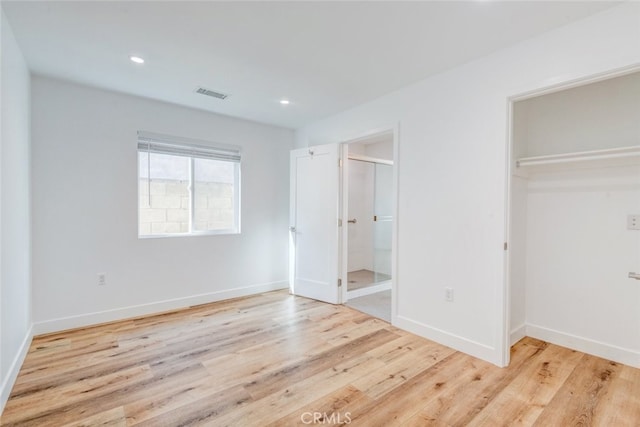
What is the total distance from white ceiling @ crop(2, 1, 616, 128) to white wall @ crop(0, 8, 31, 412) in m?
0.25

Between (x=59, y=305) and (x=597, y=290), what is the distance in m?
4.81

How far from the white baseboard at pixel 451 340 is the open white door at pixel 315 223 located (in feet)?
3.36

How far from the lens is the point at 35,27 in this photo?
200 cm

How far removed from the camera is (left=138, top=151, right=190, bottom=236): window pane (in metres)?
3.37

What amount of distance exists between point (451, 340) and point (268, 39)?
2.82 metres

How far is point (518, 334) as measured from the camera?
107 inches

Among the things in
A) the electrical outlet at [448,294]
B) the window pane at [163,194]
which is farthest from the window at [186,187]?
the electrical outlet at [448,294]

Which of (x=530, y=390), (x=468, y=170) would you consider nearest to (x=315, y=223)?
(x=468, y=170)

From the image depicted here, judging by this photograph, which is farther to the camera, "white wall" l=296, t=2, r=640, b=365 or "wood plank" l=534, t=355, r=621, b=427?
"white wall" l=296, t=2, r=640, b=365

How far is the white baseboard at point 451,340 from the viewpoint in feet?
7.63

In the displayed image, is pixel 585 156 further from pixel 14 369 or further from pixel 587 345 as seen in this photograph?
pixel 14 369

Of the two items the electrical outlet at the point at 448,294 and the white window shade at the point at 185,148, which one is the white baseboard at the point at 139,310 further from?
the electrical outlet at the point at 448,294

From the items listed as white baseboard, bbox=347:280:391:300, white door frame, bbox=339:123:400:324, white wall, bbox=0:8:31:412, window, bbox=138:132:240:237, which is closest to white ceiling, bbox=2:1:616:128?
white wall, bbox=0:8:31:412

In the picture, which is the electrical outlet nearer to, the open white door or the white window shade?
the open white door
